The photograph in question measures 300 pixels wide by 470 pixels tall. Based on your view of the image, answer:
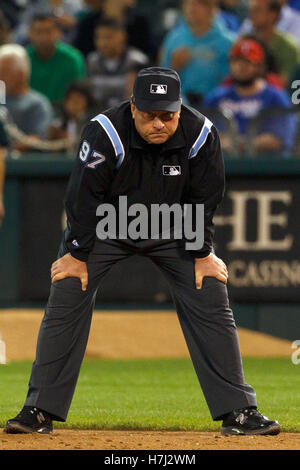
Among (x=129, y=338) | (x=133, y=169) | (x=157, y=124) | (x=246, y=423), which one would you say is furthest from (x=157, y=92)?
(x=129, y=338)

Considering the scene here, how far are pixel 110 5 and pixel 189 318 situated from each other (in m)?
9.15

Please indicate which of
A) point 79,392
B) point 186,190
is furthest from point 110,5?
point 186,190

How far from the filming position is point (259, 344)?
11750 mm

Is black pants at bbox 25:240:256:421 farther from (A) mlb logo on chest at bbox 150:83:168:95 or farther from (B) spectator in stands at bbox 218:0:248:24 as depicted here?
(B) spectator in stands at bbox 218:0:248:24

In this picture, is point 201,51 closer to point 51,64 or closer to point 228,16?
point 228,16

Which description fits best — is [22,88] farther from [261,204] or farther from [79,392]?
[79,392]

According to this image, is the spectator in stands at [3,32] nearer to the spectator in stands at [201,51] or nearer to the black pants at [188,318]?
the spectator in stands at [201,51]

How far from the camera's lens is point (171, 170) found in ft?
18.8

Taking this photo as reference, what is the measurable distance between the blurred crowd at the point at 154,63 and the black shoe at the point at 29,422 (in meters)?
5.34

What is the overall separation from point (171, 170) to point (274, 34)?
789 centimetres

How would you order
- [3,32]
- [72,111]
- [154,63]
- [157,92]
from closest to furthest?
[157,92] < [72,111] < [3,32] < [154,63]

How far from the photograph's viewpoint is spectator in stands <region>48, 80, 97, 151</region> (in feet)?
39.9

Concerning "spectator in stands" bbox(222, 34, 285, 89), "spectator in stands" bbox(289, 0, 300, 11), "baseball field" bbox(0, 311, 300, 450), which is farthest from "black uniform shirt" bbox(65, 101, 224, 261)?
"spectator in stands" bbox(289, 0, 300, 11)

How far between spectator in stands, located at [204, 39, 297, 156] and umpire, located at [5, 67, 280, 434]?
5.92 metres
